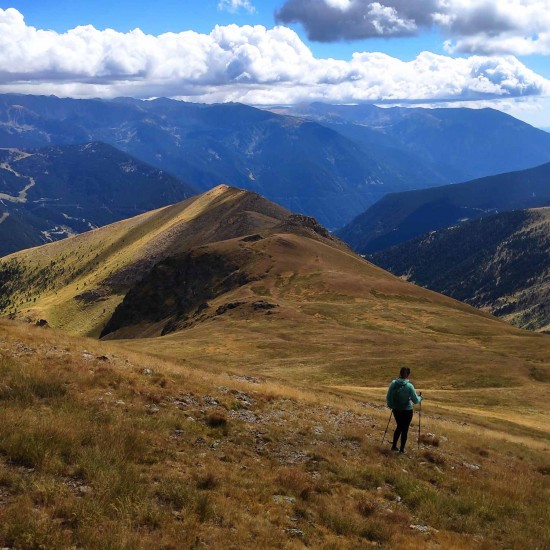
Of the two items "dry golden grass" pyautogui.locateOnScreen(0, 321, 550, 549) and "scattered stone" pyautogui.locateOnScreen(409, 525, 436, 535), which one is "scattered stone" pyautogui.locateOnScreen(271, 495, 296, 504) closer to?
"dry golden grass" pyautogui.locateOnScreen(0, 321, 550, 549)

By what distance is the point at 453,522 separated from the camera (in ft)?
48.7

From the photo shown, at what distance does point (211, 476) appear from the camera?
46.2 feet

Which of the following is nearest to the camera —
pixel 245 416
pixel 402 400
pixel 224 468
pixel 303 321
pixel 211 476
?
pixel 211 476

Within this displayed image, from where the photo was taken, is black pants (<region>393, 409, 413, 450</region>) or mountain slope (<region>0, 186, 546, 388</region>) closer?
black pants (<region>393, 409, 413, 450</region>)

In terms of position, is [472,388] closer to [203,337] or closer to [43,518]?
[203,337]

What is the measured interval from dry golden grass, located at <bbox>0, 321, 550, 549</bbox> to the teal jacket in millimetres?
1833

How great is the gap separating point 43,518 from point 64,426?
462 centimetres

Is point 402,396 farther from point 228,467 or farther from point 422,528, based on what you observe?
point 228,467

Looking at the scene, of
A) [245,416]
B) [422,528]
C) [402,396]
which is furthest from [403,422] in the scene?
[422,528]

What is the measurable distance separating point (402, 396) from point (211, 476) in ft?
30.0

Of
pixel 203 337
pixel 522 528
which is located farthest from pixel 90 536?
pixel 203 337

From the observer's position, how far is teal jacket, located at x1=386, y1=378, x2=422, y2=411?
20391 millimetres

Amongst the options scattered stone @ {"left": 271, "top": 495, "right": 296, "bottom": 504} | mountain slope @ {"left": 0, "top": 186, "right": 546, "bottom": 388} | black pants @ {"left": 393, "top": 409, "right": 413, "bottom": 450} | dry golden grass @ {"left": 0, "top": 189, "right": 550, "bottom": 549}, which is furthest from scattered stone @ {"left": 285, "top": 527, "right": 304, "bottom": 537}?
mountain slope @ {"left": 0, "top": 186, "right": 546, "bottom": 388}

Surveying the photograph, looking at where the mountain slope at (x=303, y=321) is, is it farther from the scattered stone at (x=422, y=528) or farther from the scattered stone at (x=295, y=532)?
the scattered stone at (x=295, y=532)
